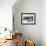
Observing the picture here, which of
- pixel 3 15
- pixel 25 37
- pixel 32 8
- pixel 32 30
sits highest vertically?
pixel 32 8

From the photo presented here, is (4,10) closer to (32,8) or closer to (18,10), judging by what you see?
(18,10)

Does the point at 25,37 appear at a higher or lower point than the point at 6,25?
lower

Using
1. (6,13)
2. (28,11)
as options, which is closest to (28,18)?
(28,11)

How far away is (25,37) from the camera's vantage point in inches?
211

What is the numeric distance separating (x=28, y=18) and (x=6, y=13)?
1.27 metres

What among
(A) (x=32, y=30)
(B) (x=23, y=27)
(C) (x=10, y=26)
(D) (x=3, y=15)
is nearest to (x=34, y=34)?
(A) (x=32, y=30)

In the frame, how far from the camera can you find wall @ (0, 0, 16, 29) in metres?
4.31

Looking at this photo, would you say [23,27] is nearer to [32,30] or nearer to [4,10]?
[32,30]

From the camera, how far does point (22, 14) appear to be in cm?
530

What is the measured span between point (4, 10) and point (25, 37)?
1.74 meters

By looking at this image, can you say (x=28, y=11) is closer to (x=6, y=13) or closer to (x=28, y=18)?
(x=28, y=18)

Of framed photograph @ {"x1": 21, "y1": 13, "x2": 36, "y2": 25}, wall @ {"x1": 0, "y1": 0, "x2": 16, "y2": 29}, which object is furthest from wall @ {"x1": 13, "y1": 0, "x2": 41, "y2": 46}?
wall @ {"x1": 0, "y1": 0, "x2": 16, "y2": 29}

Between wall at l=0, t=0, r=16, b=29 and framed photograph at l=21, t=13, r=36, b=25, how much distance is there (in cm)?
102

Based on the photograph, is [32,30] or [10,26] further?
[32,30]
